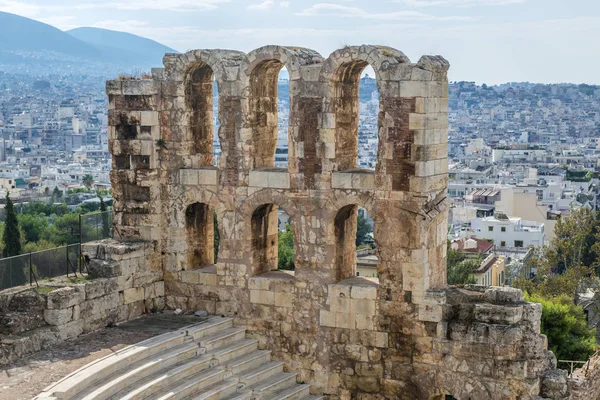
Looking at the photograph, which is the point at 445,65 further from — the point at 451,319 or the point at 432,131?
the point at 451,319

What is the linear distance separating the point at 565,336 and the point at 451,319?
43.0 feet

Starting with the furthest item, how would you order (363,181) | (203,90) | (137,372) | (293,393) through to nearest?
(203,90), (293,393), (363,181), (137,372)

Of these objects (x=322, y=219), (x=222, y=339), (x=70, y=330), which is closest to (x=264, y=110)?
(x=322, y=219)

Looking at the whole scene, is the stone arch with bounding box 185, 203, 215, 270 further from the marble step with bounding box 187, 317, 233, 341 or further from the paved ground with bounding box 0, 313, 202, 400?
the marble step with bounding box 187, 317, 233, 341

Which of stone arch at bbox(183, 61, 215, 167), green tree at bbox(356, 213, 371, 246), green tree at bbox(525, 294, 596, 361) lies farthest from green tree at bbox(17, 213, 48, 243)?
stone arch at bbox(183, 61, 215, 167)

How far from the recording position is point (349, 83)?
22719mm

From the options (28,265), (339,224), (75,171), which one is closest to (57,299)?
(28,265)

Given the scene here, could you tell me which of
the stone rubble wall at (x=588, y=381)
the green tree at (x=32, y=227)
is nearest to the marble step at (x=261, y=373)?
the stone rubble wall at (x=588, y=381)

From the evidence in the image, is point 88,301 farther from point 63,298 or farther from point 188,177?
→ point 188,177

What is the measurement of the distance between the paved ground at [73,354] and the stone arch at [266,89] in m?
3.87

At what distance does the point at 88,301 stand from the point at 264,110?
18.0 ft

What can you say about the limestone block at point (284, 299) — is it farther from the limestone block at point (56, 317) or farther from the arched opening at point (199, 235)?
the limestone block at point (56, 317)

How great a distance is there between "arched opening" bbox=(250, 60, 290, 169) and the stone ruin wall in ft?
0.14

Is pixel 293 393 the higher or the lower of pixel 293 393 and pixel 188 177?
the lower
